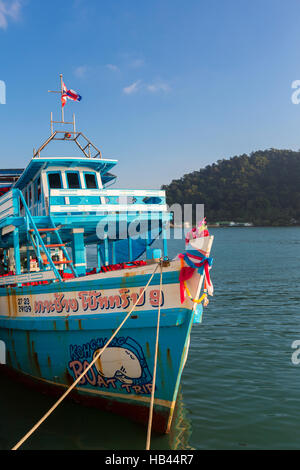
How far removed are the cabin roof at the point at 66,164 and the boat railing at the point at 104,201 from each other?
3.86ft

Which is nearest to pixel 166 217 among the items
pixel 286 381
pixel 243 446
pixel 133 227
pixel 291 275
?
pixel 133 227

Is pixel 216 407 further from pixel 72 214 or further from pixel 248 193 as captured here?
pixel 248 193

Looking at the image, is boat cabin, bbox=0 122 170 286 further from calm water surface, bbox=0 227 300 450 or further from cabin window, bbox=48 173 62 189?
calm water surface, bbox=0 227 300 450

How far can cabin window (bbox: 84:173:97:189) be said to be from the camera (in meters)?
12.7

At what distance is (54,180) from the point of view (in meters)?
12.2

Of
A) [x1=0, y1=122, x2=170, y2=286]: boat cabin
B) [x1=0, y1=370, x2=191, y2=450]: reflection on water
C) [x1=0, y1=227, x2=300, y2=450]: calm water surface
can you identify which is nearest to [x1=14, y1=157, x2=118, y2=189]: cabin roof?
[x1=0, y1=122, x2=170, y2=286]: boat cabin

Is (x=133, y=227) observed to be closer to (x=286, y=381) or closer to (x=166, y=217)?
(x=166, y=217)

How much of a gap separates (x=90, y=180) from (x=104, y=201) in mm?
1174

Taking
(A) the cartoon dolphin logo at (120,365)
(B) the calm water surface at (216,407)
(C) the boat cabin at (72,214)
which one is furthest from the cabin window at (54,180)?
(A) the cartoon dolphin logo at (120,365)

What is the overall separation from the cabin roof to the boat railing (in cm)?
118

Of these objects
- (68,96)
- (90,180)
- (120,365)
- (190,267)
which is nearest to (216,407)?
(120,365)

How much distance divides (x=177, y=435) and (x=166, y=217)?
6403 millimetres

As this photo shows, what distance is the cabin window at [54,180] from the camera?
478 inches

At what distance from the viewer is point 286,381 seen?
9.91 metres
